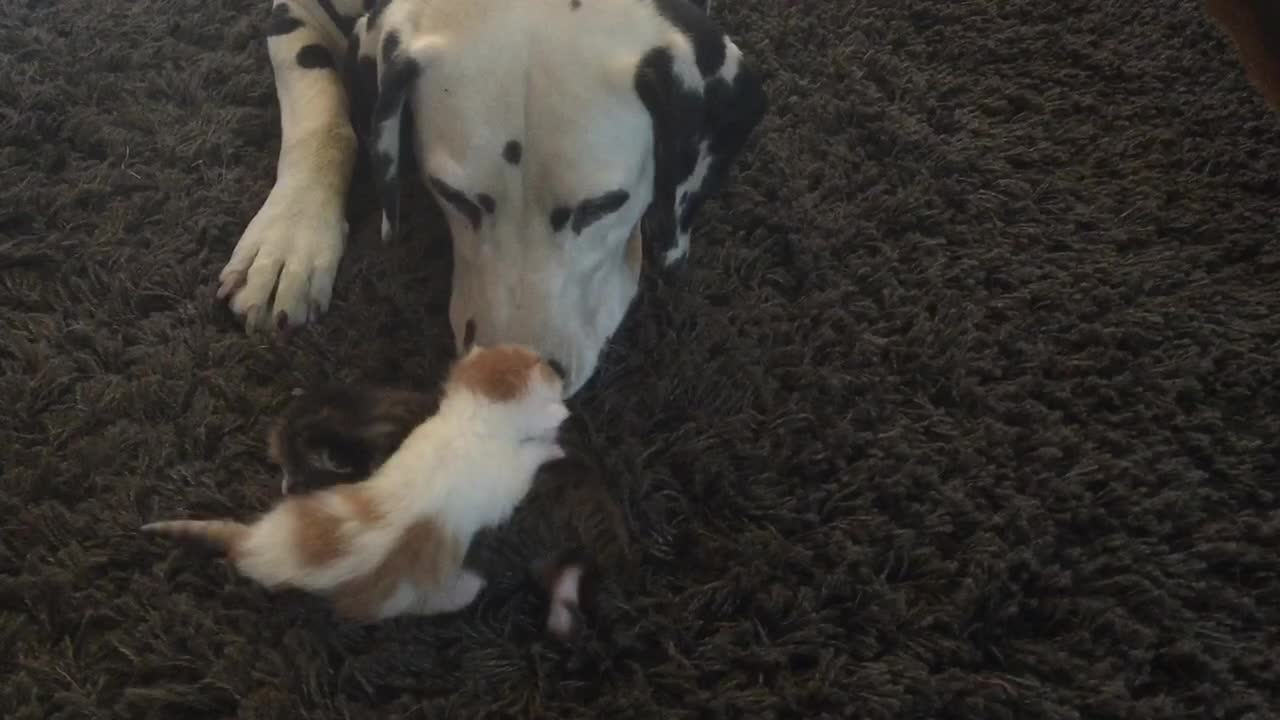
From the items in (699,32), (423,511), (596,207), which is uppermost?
(699,32)

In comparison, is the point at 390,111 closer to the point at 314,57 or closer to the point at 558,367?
the point at 558,367

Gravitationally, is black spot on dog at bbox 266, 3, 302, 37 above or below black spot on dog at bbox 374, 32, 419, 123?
below

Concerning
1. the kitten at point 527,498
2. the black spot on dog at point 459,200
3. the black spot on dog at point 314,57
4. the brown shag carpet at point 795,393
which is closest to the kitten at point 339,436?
the kitten at point 527,498

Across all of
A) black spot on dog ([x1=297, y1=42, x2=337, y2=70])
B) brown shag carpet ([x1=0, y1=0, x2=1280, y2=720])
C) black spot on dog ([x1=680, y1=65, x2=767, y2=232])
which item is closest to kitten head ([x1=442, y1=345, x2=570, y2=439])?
brown shag carpet ([x1=0, y1=0, x2=1280, y2=720])

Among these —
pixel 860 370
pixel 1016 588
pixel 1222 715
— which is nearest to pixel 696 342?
pixel 860 370

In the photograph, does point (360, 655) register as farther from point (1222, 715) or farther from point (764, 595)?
point (1222, 715)

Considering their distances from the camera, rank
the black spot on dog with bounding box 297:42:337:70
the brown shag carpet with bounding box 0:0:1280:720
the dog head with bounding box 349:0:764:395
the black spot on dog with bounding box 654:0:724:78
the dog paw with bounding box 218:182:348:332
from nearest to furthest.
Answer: the brown shag carpet with bounding box 0:0:1280:720 → the dog head with bounding box 349:0:764:395 → the black spot on dog with bounding box 654:0:724:78 → the dog paw with bounding box 218:182:348:332 → the black spot on dog with bounding box 297:42:337:70

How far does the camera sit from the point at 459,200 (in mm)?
1474

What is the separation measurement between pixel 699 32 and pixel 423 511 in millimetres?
779

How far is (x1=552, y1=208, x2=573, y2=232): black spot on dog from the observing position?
1436mm

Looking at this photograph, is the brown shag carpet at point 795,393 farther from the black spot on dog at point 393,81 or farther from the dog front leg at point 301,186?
the black spot on dog at point 393,81

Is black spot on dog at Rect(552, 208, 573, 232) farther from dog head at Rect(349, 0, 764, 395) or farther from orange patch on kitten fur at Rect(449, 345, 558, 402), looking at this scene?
orange patch on kitten fur at Rect(449, 345, 558, 402)

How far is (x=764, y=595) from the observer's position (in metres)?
1.33

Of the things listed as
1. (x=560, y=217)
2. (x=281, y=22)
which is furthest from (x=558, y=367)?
(x=281, y=22)
